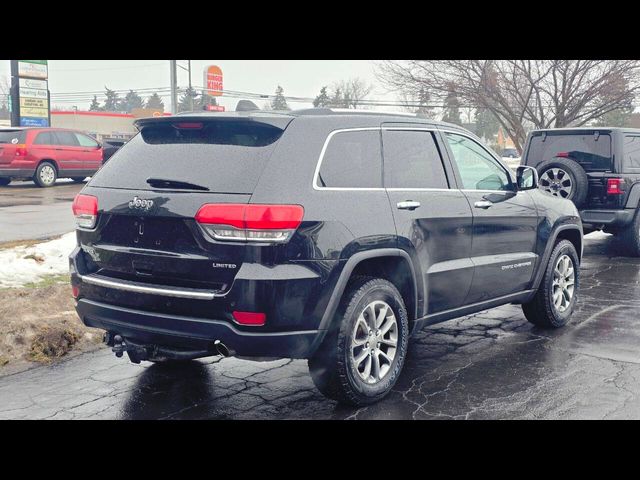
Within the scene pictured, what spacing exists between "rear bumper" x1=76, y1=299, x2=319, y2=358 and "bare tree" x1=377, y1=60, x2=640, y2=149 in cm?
2096

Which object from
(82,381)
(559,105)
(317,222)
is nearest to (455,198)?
(317,222)

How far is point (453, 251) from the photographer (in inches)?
201

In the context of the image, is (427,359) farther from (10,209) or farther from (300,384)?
(10,209)

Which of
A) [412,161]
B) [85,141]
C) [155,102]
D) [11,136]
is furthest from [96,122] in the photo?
[412,161]

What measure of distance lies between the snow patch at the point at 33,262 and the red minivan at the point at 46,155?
10.7 metres

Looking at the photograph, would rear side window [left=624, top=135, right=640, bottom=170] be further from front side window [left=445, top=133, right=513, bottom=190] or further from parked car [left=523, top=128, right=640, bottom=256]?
front side window [left=445, top=133, right=513, bottom=190]

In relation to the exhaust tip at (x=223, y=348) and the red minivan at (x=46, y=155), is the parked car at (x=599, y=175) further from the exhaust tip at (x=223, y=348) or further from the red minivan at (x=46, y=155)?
the red minivan at (x=46, y=155)

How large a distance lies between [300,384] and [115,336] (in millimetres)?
1350

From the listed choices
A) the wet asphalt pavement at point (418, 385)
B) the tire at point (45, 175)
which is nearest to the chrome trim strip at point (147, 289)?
the wet asphalt pavement at point (418, 385)

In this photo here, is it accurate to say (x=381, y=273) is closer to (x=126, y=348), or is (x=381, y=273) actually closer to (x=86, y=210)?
(x=126, y=348)

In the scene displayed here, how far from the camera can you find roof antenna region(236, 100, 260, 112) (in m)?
4.81

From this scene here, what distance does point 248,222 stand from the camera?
3.82 m

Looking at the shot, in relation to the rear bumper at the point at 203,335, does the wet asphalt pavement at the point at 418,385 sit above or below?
below

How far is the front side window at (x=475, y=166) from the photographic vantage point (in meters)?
5.43
